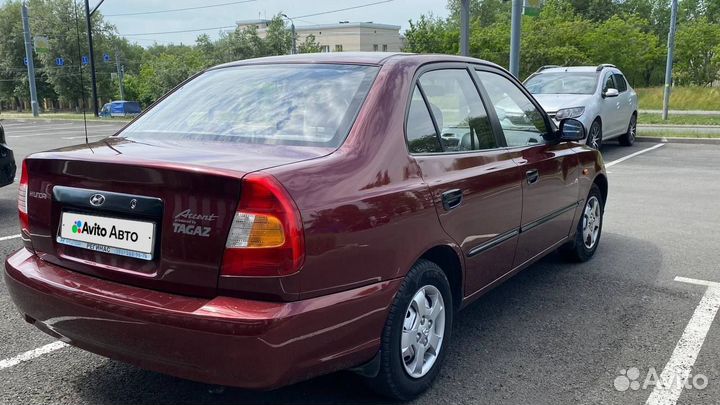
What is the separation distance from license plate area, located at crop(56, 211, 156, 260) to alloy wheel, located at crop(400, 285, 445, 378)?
1144 mm

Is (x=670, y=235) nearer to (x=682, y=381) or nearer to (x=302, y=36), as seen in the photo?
(x=682, y=381)

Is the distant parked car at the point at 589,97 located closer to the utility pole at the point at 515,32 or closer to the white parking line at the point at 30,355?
the utility pole at the point at 515,32

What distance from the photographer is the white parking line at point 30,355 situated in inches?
131

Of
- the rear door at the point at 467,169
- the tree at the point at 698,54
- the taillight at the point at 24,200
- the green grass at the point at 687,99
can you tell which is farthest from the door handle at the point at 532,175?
the tree at the point at 698,54

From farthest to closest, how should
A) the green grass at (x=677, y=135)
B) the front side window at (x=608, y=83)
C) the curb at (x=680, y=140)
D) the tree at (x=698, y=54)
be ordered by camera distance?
1. the tree at (x=698, y=54)
2. the green grass at (x=677, y=135)
3. the curb at (x=680, y=140)
4. the front side window at (x=608, y=83)

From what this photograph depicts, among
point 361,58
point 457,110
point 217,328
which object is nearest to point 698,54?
point 457,110

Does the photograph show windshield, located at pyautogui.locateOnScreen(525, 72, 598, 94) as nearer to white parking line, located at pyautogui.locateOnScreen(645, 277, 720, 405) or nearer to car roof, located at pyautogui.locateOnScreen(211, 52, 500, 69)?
white parking line, located at pyautogui.locateOnScreen(645, 277, 720, 405)

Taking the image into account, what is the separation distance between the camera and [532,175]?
12.8 ft

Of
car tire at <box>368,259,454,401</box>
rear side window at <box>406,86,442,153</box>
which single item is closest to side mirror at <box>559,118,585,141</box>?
rear side window at <box>406,86,442,153</box>

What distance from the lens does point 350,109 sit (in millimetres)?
2869

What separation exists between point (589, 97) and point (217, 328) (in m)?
10.5

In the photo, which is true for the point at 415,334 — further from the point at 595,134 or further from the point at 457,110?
the point at 595,134

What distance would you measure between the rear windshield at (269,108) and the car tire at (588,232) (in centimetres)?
266

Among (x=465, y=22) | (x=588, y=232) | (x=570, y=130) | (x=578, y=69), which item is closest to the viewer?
(x=570, y=130)
